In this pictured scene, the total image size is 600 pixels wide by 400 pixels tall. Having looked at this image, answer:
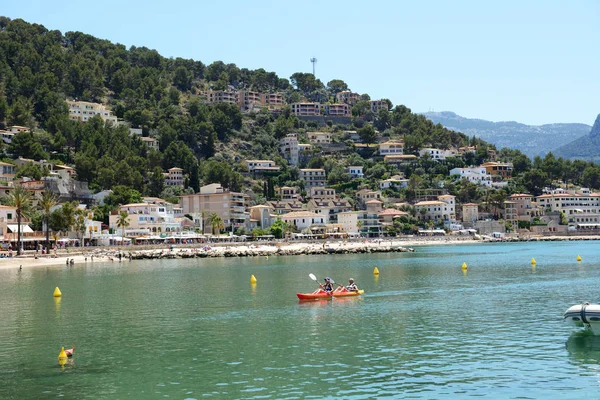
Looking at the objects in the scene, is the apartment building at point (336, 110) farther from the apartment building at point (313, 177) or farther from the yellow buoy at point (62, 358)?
the yellow buoy at point (62, 358)

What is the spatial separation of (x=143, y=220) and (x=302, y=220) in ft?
110

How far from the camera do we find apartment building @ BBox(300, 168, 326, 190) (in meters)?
152

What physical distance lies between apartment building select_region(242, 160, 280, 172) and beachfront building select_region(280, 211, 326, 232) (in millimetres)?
27560

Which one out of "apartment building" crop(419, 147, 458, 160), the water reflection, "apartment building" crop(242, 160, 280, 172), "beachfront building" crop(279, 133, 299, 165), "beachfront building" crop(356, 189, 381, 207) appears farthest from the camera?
"apartment building" crop(419, 147, 458, 160)

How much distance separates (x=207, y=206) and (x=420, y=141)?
67.9 meters

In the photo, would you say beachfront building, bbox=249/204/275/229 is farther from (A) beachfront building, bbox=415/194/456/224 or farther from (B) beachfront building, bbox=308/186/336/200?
(A) beachfront building, bbox=415/194/456/224

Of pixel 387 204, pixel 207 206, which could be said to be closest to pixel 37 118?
pixel 207 206

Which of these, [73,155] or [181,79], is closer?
[73,155]

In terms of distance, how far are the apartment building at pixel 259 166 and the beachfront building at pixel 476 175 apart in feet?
138

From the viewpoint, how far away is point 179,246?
312 ft

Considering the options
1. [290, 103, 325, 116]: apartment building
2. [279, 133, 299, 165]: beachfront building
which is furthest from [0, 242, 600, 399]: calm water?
[290, 103, 325, 116]: apartment building

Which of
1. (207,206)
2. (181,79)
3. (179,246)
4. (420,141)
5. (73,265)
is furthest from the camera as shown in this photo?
(181,79)

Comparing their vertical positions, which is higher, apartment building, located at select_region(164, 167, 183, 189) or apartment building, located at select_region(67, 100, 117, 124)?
apartment building, located at select_region(67, 100, 117, 124)

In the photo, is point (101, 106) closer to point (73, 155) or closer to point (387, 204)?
point (73, 155)
